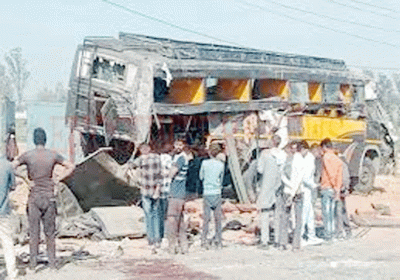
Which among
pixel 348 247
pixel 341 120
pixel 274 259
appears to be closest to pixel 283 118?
pixel 341 120

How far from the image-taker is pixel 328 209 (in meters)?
13.5

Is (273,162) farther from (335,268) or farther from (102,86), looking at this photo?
(102,86)

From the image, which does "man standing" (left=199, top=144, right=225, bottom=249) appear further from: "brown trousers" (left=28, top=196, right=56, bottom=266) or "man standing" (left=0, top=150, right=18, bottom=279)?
"man standing" (left=0, top=150, right=18, bottom=279)

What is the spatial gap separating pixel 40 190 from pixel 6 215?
27.2 inches

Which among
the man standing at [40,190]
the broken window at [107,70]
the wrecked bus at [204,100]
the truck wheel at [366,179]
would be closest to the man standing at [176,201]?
the man standing at [40,190]

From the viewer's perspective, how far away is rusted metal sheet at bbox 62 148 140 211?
15609mm

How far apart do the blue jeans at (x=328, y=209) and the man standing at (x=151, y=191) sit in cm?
312

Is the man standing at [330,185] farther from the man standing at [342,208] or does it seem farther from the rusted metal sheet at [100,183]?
the rusted metal sheet at [100,183]

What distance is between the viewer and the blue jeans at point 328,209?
13469 mm

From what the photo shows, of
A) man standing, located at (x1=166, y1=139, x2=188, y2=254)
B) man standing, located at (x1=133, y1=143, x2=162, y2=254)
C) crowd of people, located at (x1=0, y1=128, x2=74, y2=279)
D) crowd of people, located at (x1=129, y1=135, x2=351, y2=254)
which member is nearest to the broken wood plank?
crowd of people, located at (x1=129, y1=135, x2=351, y2=254)

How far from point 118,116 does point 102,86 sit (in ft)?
3.60

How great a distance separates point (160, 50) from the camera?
17.9 meters

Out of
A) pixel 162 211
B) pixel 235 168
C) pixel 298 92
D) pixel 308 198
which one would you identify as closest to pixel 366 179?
pixel 298 92

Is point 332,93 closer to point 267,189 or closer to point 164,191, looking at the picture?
point 267,189
